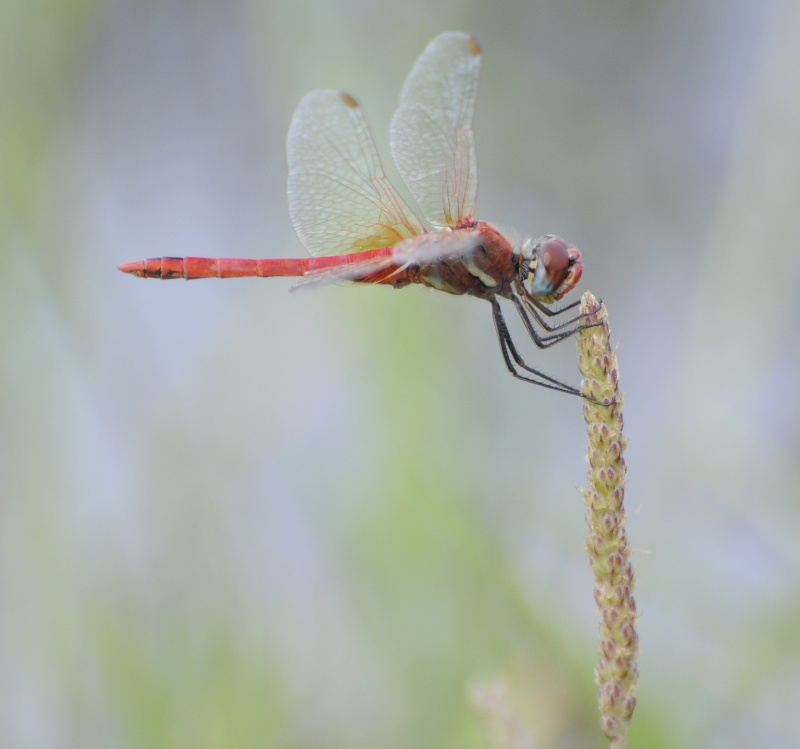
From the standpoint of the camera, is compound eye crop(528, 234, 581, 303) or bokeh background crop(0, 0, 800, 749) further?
bokeh background crop(0, 0, 800, 749)

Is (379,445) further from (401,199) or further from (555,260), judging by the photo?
(555,260)

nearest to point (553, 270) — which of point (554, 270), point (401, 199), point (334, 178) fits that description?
point (554, 270)

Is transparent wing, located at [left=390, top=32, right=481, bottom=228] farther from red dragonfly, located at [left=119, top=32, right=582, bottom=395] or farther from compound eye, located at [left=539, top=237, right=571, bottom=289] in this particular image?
compound eye, located at [left=539, top=237, right=571, bottom=289]

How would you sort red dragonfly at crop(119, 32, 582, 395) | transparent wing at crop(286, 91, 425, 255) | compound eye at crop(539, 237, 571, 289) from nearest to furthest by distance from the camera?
compound eye at crop(539, 237, 571, 289) < red dragonfly at crop(119, 32, 582, 395) < transparent wing at crop(286, 91, 425, 255)

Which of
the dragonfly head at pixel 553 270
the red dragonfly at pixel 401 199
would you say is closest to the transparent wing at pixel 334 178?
the red dragonfly at pixel 401 199

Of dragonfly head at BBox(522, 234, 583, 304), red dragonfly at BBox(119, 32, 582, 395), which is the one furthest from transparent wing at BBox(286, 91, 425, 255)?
dragonfly head at BBox(522, 234, 583, 304)

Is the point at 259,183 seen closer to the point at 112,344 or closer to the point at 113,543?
the point at 112,344

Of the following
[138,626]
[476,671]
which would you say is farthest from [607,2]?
[138,626]
